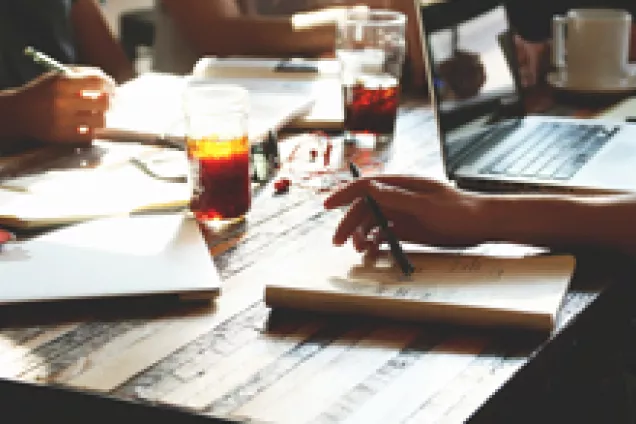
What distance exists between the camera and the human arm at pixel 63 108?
1576 millimetres

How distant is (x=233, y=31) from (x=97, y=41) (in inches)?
14.4

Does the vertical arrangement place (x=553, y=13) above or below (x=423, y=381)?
above

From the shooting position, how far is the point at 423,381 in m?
0.85

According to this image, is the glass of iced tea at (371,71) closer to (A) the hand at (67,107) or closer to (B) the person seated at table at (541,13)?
(A) the hand at (67,107)

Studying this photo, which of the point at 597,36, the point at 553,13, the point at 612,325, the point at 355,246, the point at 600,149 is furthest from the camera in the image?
the point at 553,13

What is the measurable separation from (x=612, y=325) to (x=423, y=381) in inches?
19.2

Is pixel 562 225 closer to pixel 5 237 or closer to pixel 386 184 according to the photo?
pixel 386 184

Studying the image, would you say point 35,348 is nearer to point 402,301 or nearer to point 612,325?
point 402,301

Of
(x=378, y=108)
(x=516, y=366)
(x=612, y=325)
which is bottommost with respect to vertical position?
(x=612, y=325)

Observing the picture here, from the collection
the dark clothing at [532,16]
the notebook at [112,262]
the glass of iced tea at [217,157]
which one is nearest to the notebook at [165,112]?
the glass of iced tea at [217,157]

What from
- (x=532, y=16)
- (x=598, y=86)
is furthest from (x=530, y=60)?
(x=532, y=16)

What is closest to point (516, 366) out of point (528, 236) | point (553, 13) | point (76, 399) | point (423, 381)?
point (423, 381)

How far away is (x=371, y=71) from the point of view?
1643 millimetres

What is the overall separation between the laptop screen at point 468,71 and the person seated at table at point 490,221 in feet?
1.01
